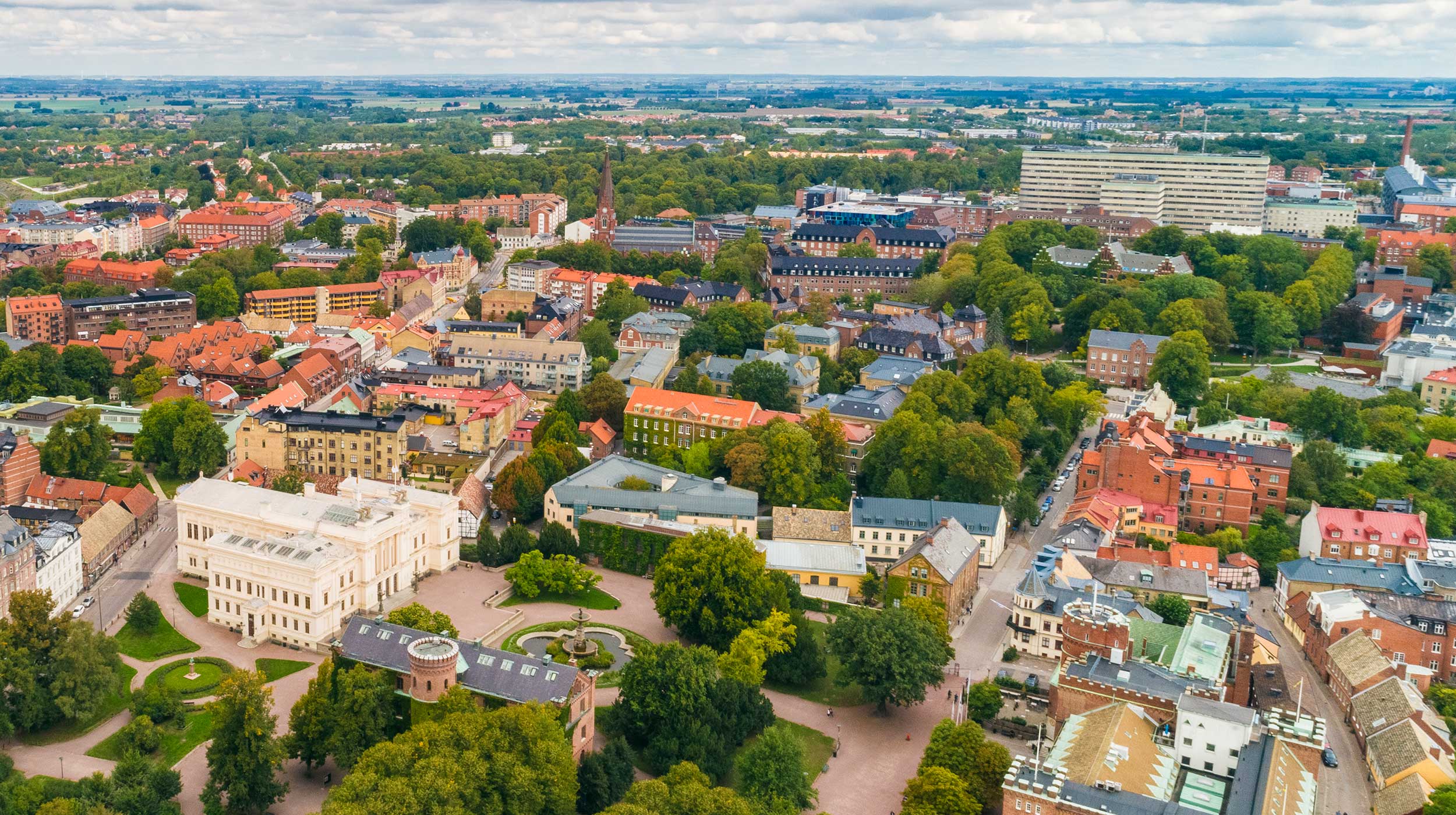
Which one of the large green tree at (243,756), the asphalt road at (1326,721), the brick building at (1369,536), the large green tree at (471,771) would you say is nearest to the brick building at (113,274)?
the large green tree at (243,756)

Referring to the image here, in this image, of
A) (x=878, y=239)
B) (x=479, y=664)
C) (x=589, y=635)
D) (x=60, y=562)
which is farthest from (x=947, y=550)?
(x=878, y=239)

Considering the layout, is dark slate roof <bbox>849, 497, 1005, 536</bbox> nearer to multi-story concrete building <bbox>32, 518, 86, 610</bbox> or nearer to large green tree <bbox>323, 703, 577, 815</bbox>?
large green tree <bbox>323, 703, 577, 815</bbox>

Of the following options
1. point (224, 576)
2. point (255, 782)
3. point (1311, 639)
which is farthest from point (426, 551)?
point (1311, 639)

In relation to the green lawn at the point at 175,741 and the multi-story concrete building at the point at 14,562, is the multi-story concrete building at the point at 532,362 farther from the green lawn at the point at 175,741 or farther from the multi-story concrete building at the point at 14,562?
the green lawn at the point at 175,741

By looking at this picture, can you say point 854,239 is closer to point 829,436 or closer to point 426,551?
point 829,436

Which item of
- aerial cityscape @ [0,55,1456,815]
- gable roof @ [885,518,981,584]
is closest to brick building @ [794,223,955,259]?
aerial cityscape @ [0,55,1456,815]

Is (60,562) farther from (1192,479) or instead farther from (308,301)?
(308,301)
